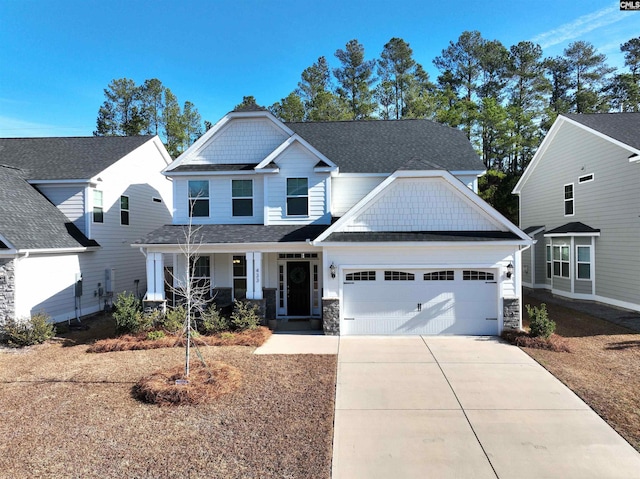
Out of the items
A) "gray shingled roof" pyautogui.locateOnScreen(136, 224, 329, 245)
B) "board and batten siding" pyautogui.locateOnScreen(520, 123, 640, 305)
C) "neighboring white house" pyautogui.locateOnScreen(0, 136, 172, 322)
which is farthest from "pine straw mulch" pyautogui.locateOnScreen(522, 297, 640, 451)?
"neighboring white house" pyautogui.locateOnScreen(0, 136, 172, 322)

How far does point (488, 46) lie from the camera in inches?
1388

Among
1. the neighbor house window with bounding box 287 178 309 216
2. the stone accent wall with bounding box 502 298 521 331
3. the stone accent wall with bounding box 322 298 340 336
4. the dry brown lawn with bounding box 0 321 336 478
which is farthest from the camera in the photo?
the neighbor house window with bounding box 287 178 309 216

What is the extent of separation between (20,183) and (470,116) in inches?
1171

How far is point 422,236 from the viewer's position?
11023 mm

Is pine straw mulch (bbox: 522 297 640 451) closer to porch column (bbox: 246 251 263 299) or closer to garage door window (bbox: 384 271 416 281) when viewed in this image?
garage door window (bbox: 384 271 416 281)

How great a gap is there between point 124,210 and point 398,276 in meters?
13.1

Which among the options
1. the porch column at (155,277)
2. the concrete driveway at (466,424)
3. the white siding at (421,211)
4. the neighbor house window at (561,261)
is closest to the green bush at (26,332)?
the porch column at (155,277)

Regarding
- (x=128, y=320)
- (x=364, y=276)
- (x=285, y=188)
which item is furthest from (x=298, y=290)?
(x=128, y=320)

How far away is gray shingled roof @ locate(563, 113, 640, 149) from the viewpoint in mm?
14147

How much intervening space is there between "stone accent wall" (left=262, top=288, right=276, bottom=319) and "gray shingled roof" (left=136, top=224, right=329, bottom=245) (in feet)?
6.13

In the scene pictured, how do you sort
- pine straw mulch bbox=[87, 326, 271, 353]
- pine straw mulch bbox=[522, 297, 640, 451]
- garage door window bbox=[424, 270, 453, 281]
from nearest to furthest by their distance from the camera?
pine straw mulch bbox=[522, 297, 640, 451]
pine straw mulch bbox=[87, 326, 271, 353]
garage door window bbox=[424, 270, 453, 281]

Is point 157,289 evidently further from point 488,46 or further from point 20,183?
point 488,46

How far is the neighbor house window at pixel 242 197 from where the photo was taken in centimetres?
1372

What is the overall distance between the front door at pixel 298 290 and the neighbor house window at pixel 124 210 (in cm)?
879
